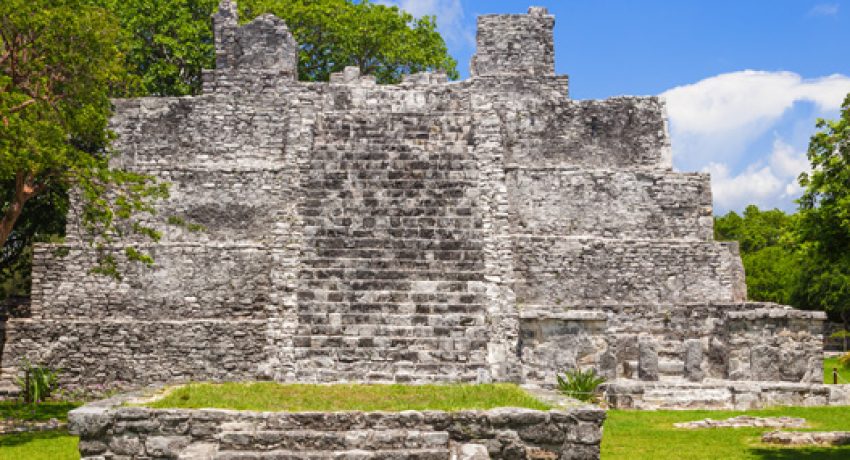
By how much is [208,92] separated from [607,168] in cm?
836

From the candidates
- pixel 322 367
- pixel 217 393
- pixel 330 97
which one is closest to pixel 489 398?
pixel 217 393

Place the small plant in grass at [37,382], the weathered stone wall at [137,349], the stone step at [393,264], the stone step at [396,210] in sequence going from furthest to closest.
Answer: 1. the stone step at [396,210]
2. the small plant in grass at [37,382]
3. the weathered stone wall at [137,349]
4. the stone step at [393,264]

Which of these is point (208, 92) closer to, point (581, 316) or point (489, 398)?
point (581, 316)

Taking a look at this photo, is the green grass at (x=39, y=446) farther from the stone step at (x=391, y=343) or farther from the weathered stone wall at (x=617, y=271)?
the weathered stone wall at (x=617, y=271)

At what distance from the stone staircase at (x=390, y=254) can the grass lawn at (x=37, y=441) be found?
124 inches

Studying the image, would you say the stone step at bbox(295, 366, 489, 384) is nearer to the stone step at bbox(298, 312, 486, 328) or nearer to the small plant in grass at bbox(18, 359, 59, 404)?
the stone step at bbox(298, 312, 486, 328)

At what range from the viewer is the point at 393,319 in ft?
40.8

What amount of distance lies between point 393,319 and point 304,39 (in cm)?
1616

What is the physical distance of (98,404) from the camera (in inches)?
283

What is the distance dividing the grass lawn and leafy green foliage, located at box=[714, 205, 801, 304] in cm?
2189

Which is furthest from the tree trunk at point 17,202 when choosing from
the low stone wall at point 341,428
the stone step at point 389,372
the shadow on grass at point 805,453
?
the shadow on grass at point 805,453

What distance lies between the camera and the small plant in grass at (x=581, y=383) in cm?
1217

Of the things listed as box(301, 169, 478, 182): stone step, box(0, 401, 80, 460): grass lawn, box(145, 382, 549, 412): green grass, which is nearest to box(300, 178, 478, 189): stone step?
box(301, 169, 478, 182): stone step

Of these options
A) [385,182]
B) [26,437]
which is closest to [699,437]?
[385,182]
